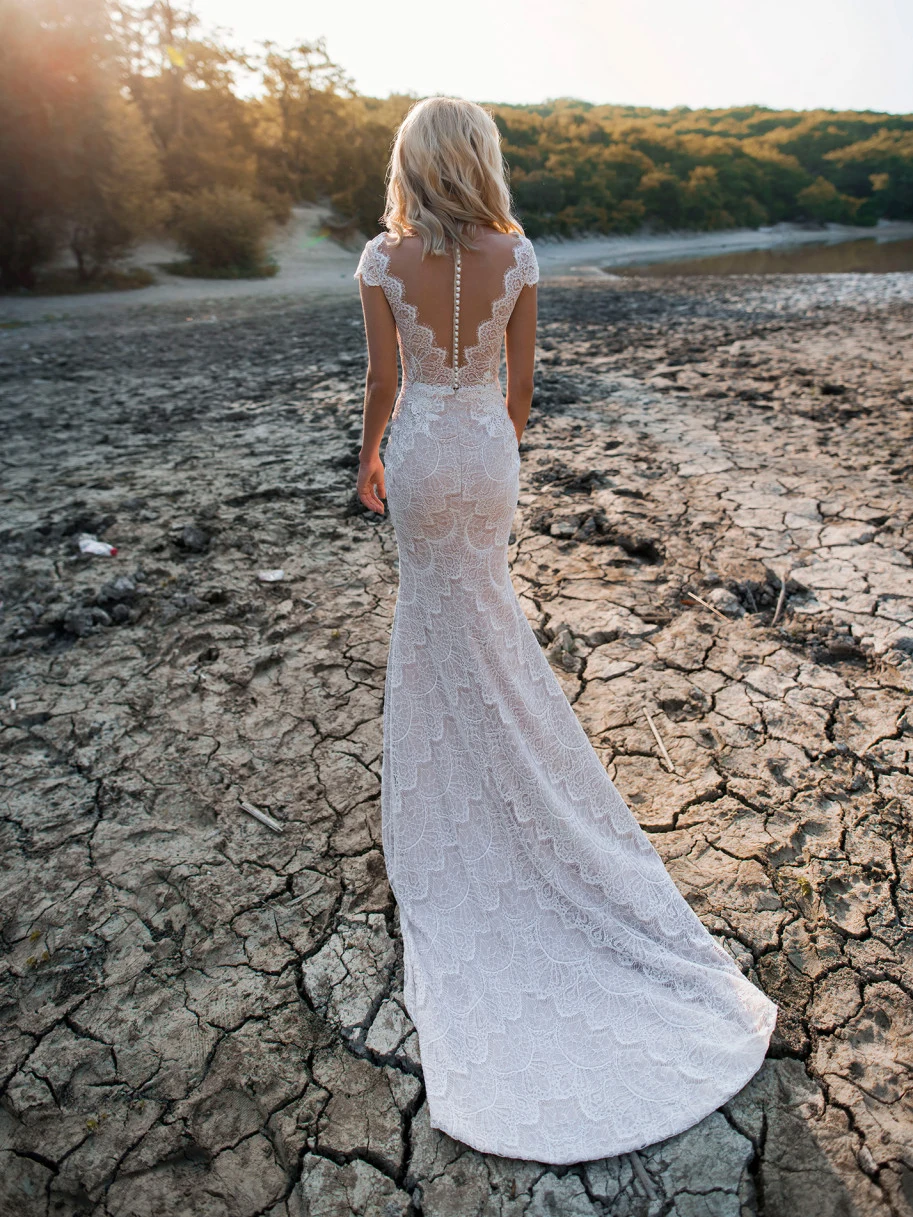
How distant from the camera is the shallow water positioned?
18.8 m

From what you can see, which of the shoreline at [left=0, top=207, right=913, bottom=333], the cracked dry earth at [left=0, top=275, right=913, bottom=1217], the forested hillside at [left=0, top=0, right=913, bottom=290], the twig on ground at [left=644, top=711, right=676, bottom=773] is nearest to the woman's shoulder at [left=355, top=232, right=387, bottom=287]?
the cracked dry earth at [left=0, top=275, right=913, bottom=1217]

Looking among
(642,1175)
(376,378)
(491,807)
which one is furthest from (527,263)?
(642,1175)

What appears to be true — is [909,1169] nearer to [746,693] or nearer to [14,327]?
[746,693]

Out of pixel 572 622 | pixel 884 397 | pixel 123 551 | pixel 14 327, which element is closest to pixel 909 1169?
pixel 572 622

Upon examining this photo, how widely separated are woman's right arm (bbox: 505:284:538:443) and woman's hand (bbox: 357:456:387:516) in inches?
16.6

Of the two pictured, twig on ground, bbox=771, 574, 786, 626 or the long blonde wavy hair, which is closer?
the long blonde wavy hair

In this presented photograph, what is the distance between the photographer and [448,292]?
1.65m

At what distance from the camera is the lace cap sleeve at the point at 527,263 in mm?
1649

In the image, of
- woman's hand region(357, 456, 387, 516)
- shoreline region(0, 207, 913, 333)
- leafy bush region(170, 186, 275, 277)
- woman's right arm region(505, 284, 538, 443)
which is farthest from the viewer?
leafy bush region(170, 186, 275, 277)

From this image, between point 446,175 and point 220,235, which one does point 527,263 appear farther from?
point 220,235

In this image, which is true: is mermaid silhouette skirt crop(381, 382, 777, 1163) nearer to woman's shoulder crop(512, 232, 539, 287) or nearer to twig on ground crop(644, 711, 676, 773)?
woman's shoulder crop(512, 232, 539, 287)

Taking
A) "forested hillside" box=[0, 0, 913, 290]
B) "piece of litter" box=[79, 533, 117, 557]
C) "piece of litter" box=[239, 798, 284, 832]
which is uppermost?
"forested hillside" box=[0, 0, 913, 290]

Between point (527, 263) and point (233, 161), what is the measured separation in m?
23.9

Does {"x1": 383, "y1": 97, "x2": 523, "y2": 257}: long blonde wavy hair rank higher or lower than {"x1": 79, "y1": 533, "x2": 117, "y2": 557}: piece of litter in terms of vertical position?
higher
